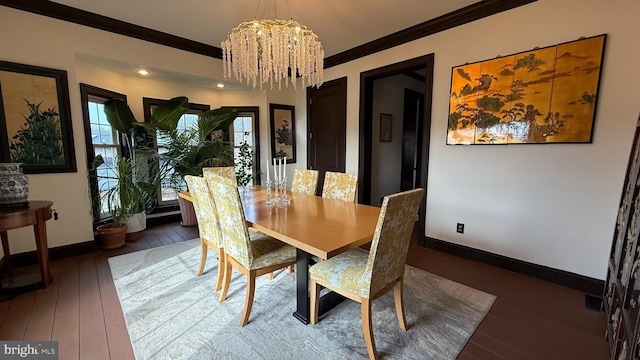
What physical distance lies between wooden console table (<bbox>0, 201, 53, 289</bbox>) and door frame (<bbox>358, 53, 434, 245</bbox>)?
3560 millimetres

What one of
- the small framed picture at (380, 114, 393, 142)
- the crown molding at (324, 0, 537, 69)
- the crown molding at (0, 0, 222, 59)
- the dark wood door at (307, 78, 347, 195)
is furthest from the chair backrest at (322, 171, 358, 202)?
the crown molding at (0, 0, 222, 59)

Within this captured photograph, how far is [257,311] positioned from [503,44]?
331 centimetres

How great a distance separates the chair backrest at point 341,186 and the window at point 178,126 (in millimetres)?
2436

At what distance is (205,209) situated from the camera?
2.16 metres

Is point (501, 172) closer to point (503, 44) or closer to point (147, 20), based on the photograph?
point (503, 44)

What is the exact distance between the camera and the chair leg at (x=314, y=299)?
5.68ft

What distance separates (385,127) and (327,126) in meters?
1.03

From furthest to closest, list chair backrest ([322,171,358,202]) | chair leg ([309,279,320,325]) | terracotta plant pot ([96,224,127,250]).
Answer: terracotta plant pot ([96,224,127,250])
chair backrest ([322,171,358,202])
chair leg ([309,279,320,325])

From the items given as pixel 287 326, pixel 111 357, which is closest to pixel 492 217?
pixel 287 326

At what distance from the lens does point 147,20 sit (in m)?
2.95

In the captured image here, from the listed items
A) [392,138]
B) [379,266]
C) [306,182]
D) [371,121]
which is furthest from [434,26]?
[379,266]

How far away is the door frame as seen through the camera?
3.11 metres

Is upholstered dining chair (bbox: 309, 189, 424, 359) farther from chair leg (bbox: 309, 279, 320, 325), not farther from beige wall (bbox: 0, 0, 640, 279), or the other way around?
beige wall (bbox: 0, 0, 640, 279)

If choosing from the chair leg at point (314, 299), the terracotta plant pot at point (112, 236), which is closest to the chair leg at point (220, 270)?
the chair leg at point (314, 299)
